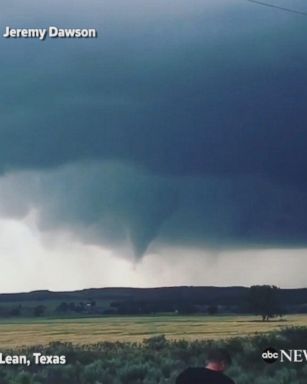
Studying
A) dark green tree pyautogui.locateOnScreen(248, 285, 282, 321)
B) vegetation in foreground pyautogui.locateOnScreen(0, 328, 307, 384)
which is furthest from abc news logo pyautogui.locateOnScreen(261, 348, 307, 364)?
dark green tree pyautogui.locateOnScreen(248, 285, 282, 321)

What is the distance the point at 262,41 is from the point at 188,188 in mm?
860

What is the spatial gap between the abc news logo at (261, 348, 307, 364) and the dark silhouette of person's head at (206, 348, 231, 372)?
183mm

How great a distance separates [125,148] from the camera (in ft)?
14.5

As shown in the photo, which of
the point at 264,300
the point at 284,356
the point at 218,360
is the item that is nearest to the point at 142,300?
the point at 218,360

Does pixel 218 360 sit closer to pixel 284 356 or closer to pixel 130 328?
pixel 284 356

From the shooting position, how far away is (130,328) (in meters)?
4.39

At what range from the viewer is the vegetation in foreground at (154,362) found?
434cm

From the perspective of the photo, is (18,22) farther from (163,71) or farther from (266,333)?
(266,333)

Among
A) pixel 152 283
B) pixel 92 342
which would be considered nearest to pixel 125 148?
pixel 152 283

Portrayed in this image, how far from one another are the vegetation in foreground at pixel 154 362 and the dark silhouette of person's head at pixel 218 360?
3 cm

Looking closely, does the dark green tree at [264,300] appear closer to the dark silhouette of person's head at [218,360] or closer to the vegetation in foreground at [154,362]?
the vegetation in foreground at [154,362]

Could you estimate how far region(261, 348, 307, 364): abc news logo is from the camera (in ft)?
14.4

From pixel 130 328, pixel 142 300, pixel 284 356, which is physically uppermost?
pixel 142 300

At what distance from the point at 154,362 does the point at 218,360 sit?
32 centimetres
